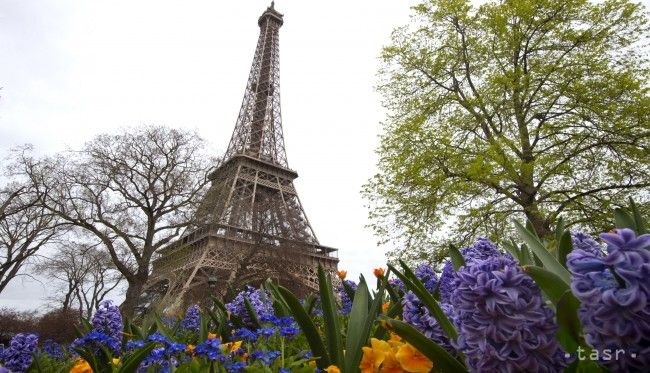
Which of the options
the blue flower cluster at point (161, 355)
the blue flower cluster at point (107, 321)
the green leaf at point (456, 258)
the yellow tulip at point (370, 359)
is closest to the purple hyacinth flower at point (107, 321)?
the blue flower cluster at point (107, 321)

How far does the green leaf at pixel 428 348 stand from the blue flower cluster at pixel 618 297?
1.66 feet

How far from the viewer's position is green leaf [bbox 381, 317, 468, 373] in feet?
4.57

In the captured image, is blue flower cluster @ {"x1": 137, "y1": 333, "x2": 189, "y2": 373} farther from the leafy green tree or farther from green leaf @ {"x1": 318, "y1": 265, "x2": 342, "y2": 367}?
the leafy green tree

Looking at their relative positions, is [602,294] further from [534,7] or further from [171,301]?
[171,301]

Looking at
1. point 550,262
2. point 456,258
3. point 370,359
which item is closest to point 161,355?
point 370,359

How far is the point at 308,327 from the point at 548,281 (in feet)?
3.80

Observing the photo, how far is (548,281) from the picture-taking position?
3.80 ft

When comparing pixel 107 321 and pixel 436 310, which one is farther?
pixel 107 321

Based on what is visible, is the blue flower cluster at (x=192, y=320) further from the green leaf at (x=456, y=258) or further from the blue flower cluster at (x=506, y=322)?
the blue flower cluster at (x=506, y=322)

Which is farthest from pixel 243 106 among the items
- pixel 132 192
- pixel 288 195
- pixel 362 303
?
pixel 362 303

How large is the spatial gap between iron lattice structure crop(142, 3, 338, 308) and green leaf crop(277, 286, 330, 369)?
27.3ft

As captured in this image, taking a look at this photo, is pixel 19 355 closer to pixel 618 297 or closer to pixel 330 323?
pixel 330 323

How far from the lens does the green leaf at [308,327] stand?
1.92m

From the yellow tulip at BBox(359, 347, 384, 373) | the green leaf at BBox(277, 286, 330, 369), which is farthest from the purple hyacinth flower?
the yellow tulip at BBox(359, 347, 384, 373)
